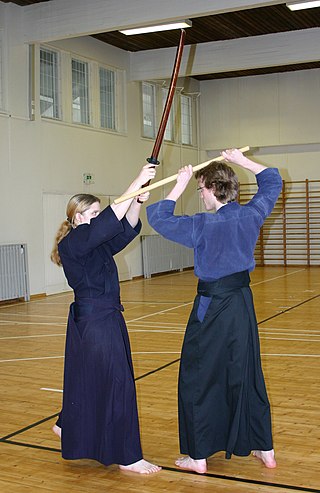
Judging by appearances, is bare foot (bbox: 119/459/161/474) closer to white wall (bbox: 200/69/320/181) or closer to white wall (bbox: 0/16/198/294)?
white wall (bbox: 0/16/198/294)

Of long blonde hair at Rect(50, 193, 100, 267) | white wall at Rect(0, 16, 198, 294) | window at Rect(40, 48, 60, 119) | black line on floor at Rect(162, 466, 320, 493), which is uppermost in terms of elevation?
window at Rect(40, 48, 60, 119)

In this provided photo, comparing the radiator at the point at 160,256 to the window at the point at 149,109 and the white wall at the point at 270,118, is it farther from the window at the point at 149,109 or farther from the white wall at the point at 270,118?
the white wall at the point at 270,118

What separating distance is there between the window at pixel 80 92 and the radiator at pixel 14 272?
360cm

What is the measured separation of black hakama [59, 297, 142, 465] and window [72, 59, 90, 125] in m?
11.3

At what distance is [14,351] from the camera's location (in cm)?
744

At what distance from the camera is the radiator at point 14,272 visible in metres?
12.0

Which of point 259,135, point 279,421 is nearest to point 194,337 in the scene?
point 279,421

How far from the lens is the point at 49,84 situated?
13.6 meters

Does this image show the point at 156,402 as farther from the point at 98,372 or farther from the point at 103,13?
the point at 103,13

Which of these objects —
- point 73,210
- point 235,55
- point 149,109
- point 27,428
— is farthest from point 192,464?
point 149,109

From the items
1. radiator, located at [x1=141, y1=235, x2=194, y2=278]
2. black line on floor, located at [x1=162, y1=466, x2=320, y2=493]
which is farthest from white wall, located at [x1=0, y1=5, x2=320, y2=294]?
black line on floor, located at [x1=162, y1=466, x2=320, y2=493]

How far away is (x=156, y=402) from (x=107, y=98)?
11584mm

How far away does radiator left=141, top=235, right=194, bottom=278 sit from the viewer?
664 inches

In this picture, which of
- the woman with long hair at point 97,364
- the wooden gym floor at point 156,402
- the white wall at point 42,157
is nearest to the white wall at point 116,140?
the white wall at point 42,157
